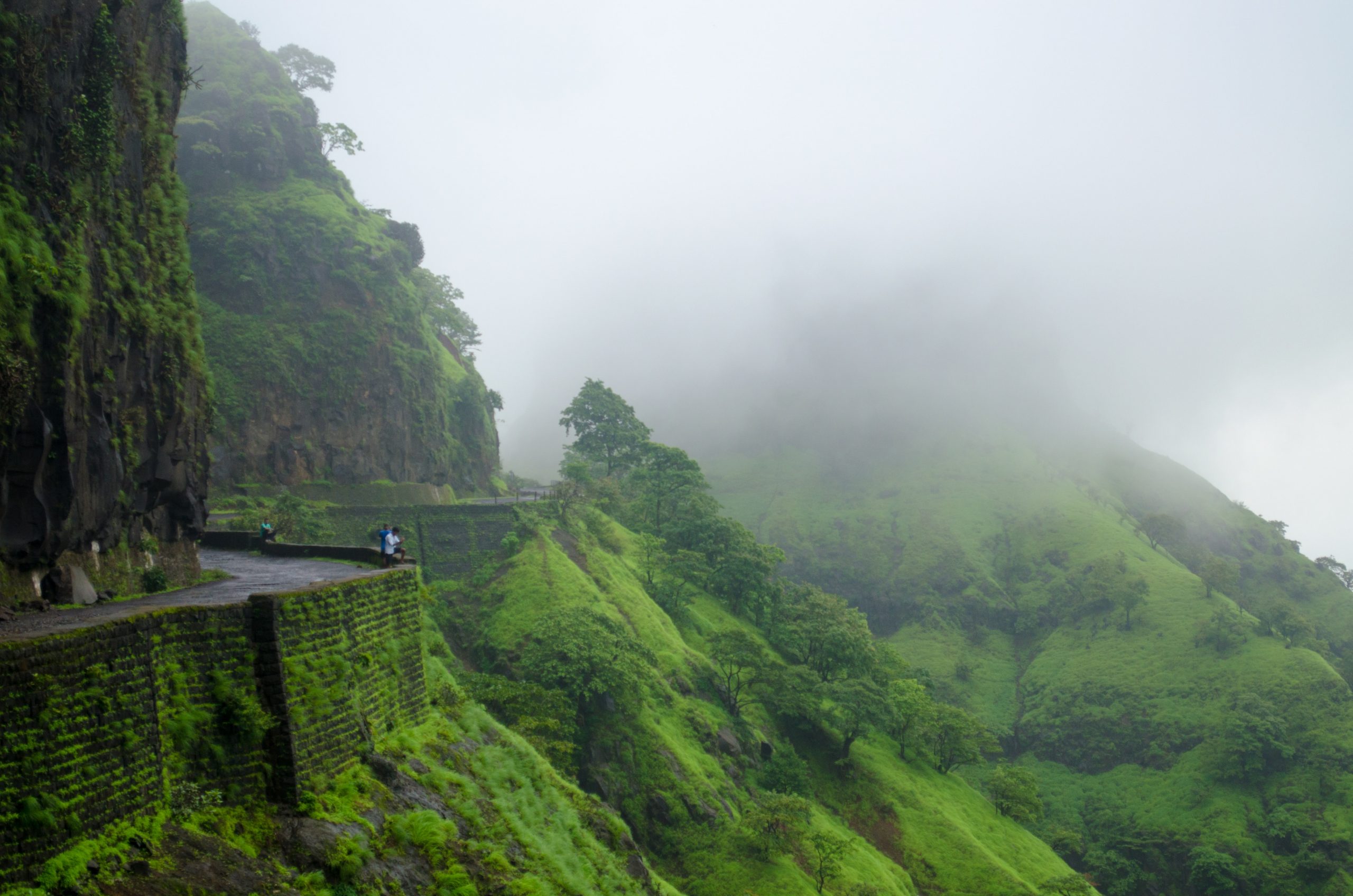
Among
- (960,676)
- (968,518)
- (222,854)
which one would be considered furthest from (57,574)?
(968,518)

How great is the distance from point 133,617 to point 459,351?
8039 centimetres

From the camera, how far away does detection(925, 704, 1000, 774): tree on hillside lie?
210ft

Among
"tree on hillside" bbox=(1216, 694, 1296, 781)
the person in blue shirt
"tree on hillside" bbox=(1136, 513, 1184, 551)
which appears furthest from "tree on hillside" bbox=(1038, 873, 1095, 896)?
"tree on hillside" bbox=(1136, 513, 1184, 551)

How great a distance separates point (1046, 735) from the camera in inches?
3656

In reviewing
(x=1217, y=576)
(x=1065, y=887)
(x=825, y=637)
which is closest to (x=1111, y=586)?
(x=1217, y=576)

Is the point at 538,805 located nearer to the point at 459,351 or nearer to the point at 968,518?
the point at 459,351

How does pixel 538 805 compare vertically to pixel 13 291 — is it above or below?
below

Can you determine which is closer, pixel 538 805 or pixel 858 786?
pixel 538 805

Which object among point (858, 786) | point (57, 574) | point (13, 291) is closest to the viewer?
point (13, 291)

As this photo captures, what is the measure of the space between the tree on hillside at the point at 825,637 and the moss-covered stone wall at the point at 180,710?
165 ft

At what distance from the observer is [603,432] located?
286 feet

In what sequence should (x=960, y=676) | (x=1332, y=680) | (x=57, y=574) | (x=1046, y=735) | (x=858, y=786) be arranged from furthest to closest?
(x=960, y=676)
(x=1046, y=735)
(x=1332, y=680)
(x=858, y=786)
(x=57, y=574)

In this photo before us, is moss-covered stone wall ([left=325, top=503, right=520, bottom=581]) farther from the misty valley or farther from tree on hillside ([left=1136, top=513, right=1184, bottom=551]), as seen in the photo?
tree on hillside ([left=1136, top=513, right=1184, bottom=551])

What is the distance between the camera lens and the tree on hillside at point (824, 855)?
3862 cm
